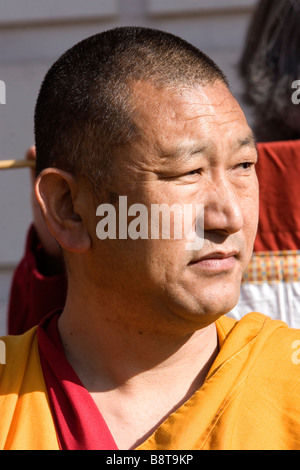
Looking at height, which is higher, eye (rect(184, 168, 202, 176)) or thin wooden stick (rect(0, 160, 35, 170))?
thin wooden stick (rect(0, 160, 35, 170))

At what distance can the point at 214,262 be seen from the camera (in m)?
1.79

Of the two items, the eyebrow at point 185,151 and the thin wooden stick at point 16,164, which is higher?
the thin wooden stick at point 16,164

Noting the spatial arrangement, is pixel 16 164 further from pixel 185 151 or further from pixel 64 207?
pixel 185 151

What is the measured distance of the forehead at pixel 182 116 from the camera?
1.79 metres

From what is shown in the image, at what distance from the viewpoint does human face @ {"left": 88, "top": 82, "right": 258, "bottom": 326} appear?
177cm

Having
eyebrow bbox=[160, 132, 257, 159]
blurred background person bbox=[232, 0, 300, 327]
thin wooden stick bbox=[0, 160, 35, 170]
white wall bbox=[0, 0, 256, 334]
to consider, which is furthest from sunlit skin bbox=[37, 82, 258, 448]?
white wall bbox=[0, 0, 256, 334]

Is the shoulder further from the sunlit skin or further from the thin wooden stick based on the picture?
the thin wooden stick

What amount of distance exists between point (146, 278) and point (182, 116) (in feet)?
1.19

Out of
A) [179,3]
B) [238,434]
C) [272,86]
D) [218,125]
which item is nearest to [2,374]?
[238,434]

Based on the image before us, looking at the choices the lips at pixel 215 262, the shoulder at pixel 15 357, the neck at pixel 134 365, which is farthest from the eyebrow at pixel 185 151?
the shoulder at pixel 15 357

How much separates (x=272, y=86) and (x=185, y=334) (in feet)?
A: 3.67

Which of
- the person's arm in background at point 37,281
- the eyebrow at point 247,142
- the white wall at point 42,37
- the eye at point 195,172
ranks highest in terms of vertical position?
the white wall at point 42,37

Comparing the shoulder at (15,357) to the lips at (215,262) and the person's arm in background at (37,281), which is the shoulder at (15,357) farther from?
the lips at (215,262)
